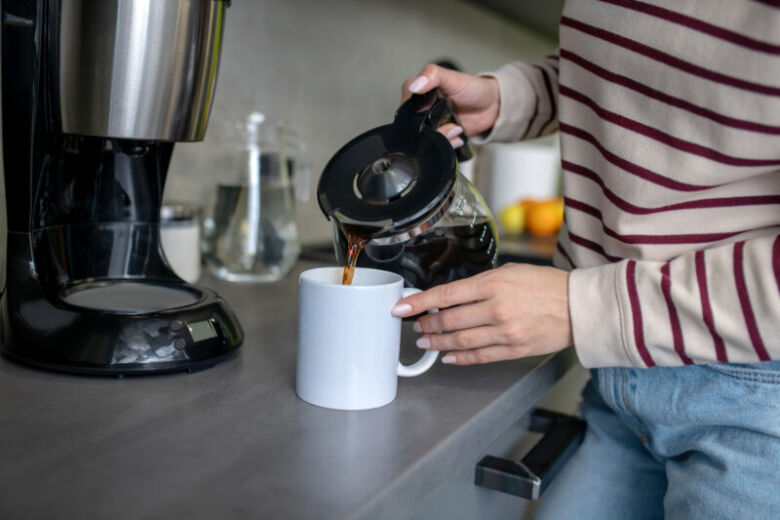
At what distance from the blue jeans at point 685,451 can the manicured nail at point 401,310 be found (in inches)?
9.9

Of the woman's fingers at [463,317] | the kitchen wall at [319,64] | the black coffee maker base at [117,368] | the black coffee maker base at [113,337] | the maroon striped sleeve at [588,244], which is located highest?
the kitchen wall at [319,64]

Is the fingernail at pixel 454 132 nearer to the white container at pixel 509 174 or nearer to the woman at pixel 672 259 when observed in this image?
the woman at pixel 672 259

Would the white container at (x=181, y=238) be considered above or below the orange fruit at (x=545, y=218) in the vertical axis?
below

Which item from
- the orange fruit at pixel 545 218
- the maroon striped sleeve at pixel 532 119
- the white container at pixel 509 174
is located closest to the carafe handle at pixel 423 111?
the maroon striped sleeve at pixel 532 119

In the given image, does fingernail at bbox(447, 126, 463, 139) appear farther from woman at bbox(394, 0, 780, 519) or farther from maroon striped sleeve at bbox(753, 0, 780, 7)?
maroon striped sleeve at bbox(753, 0, 780, 7)

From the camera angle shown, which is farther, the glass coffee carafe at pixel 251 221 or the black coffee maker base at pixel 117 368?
the glass coffee carafe at pixel 251 221

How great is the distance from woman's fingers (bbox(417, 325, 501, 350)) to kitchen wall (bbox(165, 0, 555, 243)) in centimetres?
56

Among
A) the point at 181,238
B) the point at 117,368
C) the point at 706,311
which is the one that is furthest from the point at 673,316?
the point at 181,238

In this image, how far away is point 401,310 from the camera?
0.56 m

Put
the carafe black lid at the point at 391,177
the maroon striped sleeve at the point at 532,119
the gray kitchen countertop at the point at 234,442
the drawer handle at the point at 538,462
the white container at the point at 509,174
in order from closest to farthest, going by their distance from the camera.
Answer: the gray kitchen countertop at the point at 234,442 < the carafe black lid at the point at 391,177 < the drawer handle at the point at 538,462 < the maroon striped sleeve at the point at 532,119 < the white container at the point at 509,174

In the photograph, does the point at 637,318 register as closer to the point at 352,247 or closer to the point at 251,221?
the point at 352,247

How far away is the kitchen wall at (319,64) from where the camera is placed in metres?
1.17

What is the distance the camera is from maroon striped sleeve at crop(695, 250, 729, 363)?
1.86 ft

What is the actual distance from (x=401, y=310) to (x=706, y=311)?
0.78 feet
